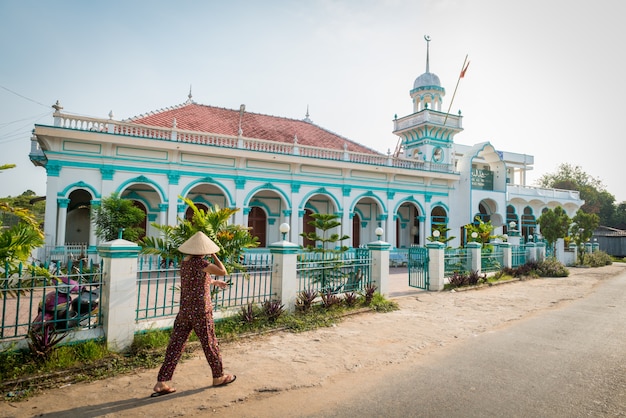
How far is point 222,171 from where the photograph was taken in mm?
13883

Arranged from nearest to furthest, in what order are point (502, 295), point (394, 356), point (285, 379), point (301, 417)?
point (301, 417) → point (285, 379) → point (394, 356) → point (502, 295)

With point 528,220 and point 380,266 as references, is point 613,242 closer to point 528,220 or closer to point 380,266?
point 528,220

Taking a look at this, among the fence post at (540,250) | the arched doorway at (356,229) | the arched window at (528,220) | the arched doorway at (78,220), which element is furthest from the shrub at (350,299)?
the arched window at (528,220)

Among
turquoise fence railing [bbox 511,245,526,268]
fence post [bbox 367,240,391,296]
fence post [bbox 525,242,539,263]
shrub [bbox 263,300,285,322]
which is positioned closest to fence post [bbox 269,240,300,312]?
shrub [bbox 263,300,285,322]

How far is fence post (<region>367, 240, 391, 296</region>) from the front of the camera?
8453mm

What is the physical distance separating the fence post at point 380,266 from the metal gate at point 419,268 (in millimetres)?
2606

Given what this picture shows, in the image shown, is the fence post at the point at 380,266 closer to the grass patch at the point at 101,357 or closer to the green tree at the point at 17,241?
the grass patch at the point at 101,357

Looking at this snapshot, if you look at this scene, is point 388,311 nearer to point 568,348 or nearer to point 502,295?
point 568,348

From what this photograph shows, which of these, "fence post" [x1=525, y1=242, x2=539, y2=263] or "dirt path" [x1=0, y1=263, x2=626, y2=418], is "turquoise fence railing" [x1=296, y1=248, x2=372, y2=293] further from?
"fence post" [x1=525, y1=242, x2=539, y2=263]

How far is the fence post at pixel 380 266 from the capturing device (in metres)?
8.45

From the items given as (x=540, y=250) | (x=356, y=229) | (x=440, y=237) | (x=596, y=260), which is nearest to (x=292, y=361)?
(x=440, y=237)

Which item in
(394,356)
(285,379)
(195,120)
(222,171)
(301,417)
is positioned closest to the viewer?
(301,417)

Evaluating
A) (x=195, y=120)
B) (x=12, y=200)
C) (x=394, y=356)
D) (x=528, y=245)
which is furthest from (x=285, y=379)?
(x=528, y=245)

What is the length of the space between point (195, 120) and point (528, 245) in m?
14.8
